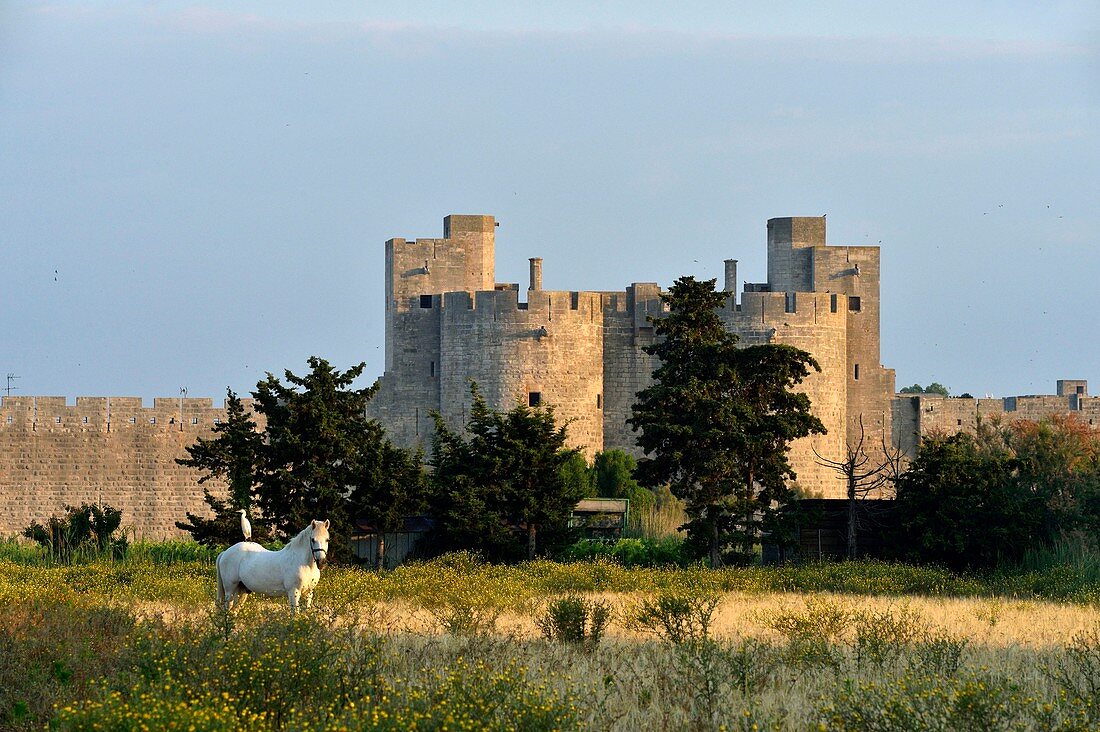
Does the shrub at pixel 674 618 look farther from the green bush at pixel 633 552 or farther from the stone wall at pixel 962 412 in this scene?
the stone wall at pixel 962 412

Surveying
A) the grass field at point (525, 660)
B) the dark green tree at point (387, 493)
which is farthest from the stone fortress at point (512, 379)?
the grass field at point (525, 660)

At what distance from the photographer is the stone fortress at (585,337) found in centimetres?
4203

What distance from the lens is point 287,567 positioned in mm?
15180

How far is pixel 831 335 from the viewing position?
140 ft

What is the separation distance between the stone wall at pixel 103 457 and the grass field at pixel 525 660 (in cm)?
1922

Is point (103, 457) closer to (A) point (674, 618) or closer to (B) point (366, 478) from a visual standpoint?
(B) point (366, 478)

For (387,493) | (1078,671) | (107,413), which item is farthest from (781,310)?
(1078,671)

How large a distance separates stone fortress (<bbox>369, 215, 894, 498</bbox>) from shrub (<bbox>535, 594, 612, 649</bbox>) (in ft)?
84.9

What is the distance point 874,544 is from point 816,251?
2195 centimetres

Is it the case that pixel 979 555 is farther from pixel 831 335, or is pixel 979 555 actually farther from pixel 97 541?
pixel 831 335

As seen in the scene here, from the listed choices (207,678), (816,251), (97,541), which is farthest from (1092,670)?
(816,251)

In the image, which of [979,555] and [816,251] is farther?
[816,251]

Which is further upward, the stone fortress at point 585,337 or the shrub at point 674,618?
the stone fortress at point 585,337

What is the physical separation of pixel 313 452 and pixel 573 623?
9.06 metres
